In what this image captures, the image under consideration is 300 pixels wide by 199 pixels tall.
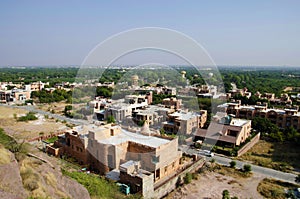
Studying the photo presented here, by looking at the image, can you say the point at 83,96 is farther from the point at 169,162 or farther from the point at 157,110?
the point at 169,162

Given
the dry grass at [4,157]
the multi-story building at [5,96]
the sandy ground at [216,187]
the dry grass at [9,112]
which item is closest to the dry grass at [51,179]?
the dry grass at [4,157]

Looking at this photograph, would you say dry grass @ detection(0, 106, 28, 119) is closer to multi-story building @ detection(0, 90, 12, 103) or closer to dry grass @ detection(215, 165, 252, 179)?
multi-story building @ detection(0, 90, 12, 103)

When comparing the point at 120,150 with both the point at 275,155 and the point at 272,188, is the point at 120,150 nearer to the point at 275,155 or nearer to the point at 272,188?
the point at 272,188

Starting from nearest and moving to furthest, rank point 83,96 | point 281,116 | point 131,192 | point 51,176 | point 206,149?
point 51,176, point 131,192, point 206,149, point 281,116, point 83,96

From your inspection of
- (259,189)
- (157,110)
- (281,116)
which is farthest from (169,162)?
(281,116)

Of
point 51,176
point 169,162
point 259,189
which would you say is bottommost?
point 259,189

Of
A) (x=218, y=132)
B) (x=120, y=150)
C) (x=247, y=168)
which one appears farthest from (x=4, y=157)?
(x=218, y=132)

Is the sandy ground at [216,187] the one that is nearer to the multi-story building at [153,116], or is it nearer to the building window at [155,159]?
the building window at [155,159]
